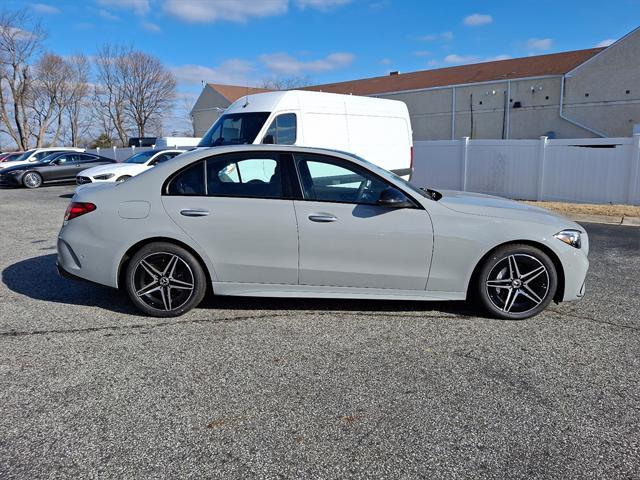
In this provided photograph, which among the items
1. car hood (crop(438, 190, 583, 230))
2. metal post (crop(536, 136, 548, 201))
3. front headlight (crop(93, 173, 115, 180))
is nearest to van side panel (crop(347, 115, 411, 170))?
metal post (crop(536, 136, 548, 201))

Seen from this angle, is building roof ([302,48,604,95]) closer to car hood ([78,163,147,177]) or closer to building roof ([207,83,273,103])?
building roof ([207,83,273,103])

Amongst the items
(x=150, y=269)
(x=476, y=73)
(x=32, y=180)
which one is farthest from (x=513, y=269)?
(x=476, y=73)

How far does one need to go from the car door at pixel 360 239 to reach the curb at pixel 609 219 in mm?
7562

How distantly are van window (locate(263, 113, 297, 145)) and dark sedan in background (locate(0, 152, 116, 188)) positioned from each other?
40.1ft

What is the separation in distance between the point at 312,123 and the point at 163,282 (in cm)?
628

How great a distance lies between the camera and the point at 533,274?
14.0ft

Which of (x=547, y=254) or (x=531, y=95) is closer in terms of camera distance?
(x=547, y=254)

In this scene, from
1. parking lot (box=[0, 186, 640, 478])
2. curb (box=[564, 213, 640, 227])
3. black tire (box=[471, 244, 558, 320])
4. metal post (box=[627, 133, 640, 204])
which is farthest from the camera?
metal post (box=[627, 133, 640, 204])

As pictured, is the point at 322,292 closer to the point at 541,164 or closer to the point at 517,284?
the point at 517,284

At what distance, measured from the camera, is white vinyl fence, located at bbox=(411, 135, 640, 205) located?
1176 centimetres

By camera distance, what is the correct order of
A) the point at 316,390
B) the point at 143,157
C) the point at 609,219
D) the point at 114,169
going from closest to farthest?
the point at 316,390
the point at 609,219
the point at 114,169
the point at 143,157

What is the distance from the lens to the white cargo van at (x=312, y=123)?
9.48 m

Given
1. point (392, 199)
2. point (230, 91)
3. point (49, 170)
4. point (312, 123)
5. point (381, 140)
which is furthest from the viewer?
point (230, 91)

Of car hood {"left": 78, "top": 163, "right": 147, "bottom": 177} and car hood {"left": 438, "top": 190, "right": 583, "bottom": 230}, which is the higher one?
car hood {"left": 78, "top": 163, "right": 147, "bottom": 177}
